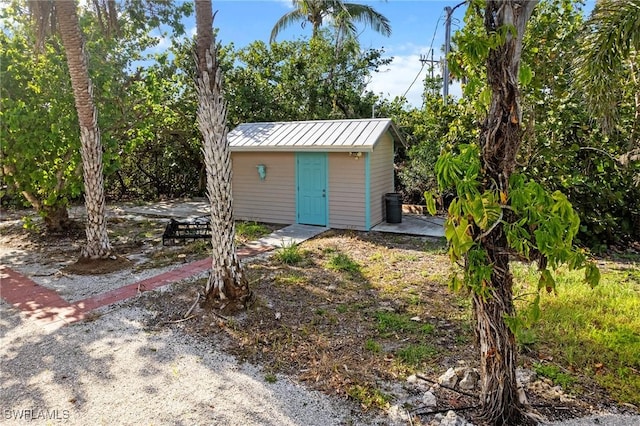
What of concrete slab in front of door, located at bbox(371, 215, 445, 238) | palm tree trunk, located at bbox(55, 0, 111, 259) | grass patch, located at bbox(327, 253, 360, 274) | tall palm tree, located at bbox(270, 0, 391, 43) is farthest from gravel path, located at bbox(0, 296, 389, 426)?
tall palm tree, located at bbox(270, 0, 391, 43)

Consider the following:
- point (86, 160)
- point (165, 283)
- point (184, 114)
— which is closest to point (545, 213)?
point (165, 283)

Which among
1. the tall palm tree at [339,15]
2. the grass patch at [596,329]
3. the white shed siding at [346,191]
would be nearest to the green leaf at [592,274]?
the grass patch at [596,329]

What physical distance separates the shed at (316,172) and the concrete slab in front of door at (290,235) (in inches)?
14.3

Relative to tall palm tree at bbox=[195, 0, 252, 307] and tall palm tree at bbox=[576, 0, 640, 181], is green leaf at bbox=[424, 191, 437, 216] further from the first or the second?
tall palm tree at bbox=[576, 0, 640, 181]

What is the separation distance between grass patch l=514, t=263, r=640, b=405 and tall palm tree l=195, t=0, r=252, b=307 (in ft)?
11.3

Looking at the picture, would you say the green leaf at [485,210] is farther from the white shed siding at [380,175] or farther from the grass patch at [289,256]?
the white shed siding at [380,175]

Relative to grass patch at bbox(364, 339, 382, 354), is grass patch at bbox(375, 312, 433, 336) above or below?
above

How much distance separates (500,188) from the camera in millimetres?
2764

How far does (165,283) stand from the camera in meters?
6.78

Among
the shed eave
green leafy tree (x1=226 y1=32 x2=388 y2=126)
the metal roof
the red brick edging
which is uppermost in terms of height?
green leafy tree (x1=226 y1=32 x2=388 y2=126)

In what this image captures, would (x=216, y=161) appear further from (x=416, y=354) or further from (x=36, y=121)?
(x=36, y=121)

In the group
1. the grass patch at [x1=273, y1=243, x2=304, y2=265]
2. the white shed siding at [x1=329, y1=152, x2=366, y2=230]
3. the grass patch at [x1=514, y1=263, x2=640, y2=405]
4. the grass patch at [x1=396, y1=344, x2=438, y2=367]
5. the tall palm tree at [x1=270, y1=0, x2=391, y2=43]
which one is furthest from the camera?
the tall palm tree at [x1=270, y1=0, x2=391, y2=43]

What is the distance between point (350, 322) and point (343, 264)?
97.2 inches

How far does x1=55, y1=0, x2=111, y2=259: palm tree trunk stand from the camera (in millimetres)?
6895
